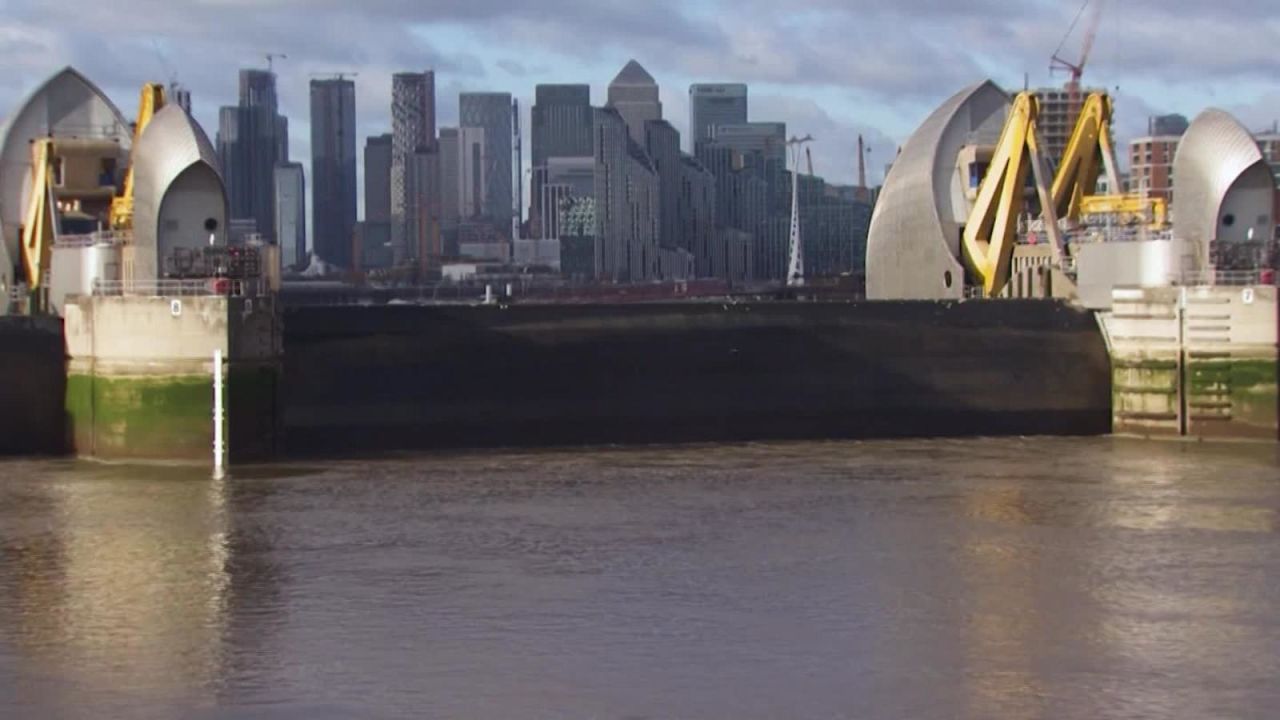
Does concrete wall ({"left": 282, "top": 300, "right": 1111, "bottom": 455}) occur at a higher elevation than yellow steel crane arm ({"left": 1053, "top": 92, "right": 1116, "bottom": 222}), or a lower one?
lower

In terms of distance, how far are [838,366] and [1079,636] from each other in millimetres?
18544

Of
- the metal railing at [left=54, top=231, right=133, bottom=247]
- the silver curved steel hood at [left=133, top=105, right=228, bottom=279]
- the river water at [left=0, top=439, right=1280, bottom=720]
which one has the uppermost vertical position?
the silver curved steel hood at [left=133, top=105, right=228, bottom=279]

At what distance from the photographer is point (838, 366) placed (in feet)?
129

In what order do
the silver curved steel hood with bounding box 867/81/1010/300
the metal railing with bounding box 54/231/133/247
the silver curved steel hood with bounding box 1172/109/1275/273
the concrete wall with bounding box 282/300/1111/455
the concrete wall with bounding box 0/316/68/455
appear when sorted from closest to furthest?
the concrete wall with bounding box 0/316/68/455
the concrete wall with bounding box 282/300/1111/455
the metal railing with bounding box 54/231/133/247
the silver curved steel hood with bounding box 1172/109/1275/273
the silver curved steel hood with bounding box 867/81/1010/300

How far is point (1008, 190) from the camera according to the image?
4450 cm

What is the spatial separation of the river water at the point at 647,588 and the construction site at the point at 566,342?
205 cm

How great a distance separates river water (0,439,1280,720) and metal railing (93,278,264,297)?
333 cm

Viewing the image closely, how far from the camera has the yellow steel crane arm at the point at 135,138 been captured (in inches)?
1591

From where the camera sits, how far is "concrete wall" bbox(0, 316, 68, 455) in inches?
1432

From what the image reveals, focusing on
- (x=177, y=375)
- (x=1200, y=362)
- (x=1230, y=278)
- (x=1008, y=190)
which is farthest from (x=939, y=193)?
(x=177, y=375)

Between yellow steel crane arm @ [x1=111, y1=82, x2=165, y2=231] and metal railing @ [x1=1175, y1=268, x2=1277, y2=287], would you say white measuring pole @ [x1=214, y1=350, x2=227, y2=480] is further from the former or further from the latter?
metal railing @ [x1=1175, y1=268, x2=1277, y2=287]

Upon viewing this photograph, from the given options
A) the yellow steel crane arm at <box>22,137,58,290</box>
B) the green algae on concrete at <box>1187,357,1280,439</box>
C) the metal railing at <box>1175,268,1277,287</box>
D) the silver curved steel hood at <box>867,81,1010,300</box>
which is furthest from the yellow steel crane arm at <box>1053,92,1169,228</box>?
the yellow steel crane arm at <box>22,137,58,290</box>

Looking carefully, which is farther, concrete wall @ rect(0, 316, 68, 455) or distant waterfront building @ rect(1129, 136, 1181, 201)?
distant waterfront building @ rect(1129, 136, 1181, 201)

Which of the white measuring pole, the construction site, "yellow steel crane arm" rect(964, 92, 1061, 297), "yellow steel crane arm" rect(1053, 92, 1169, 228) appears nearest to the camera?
the white measuring pole
